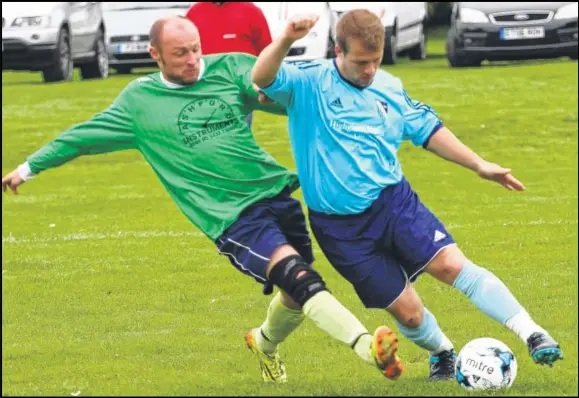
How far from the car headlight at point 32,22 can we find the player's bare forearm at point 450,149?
18.6 meters

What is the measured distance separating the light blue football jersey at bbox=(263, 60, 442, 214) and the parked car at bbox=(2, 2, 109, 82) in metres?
18.4

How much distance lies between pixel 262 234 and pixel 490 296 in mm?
1142

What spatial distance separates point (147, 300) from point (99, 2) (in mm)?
17548

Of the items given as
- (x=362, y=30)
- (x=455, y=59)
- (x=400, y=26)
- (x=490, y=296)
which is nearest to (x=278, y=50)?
(x=362, y=30)

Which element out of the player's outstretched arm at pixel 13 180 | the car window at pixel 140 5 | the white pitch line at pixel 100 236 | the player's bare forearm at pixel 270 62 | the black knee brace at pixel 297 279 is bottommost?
the car window at pixel 140 5

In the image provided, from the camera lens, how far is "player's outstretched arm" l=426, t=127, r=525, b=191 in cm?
748

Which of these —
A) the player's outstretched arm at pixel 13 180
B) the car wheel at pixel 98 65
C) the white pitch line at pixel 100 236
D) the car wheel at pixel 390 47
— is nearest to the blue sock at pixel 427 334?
the player's outstretched arm at pixel 13 180

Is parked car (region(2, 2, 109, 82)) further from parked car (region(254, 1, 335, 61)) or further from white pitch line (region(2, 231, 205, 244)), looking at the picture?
white pitch line (region(2, 231, 205, 244))

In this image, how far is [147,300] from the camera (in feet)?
36.6

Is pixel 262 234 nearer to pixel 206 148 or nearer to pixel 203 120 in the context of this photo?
pixel 206 148

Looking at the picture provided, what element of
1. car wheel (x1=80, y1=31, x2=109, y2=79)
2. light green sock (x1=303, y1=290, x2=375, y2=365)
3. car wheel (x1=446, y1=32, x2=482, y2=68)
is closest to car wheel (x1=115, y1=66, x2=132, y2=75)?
car wheel (x1=80, y1=31, x2=109, y2=79)

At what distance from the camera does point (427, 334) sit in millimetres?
7922

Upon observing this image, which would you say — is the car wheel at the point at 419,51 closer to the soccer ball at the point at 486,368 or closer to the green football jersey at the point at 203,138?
the green football jersey at the point at 203,138

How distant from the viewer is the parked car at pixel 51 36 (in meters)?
25.6
